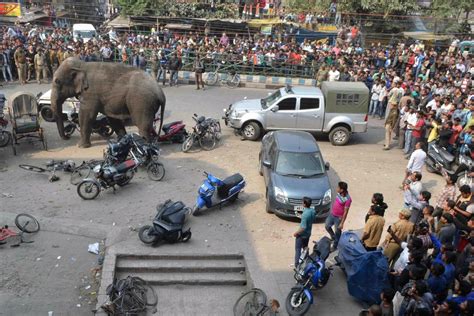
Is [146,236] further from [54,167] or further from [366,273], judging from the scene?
[54,167]

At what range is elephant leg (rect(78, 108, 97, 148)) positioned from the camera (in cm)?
1492

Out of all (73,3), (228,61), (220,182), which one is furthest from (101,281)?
(73,3)

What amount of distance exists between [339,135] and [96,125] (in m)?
8.12

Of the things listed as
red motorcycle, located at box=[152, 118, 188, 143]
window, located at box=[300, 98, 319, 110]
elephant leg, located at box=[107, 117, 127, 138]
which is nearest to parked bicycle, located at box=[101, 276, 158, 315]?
red motorcycle, located at box=[152, 118, 188, 143]

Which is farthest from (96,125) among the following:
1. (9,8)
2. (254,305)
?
(9,8)

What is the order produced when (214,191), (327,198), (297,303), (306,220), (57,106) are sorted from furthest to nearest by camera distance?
(57,106), (214,191), (327,198), (306,220), (297,303)

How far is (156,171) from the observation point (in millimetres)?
13000

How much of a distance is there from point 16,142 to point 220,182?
7052 millimetres

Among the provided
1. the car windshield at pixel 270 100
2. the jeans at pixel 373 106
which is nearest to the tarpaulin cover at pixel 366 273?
the car windshield at pixel 270 100

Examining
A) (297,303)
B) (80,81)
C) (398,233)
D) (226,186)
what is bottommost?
(297,303)

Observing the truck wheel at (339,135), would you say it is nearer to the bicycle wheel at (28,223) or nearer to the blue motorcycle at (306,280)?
the blue motorcycle at (306,280)

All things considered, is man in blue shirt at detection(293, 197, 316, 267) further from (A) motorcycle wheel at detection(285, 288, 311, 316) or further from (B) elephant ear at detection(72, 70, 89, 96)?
(B) elephant ear at detection(72, 70, 89, 96)

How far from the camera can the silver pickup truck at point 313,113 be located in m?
16.3

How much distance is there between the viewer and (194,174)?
534 inches
